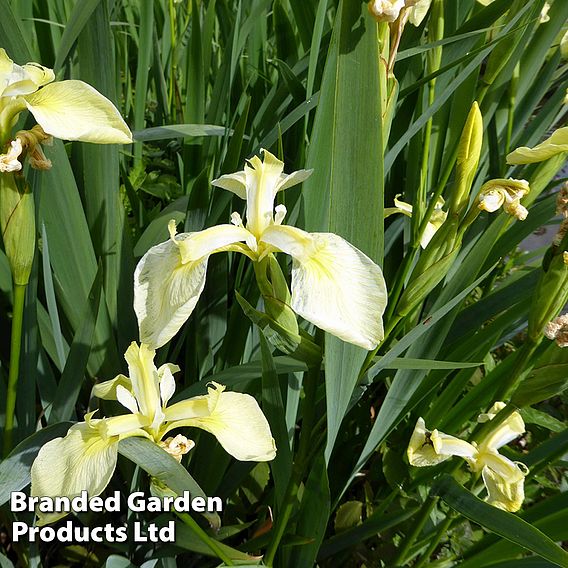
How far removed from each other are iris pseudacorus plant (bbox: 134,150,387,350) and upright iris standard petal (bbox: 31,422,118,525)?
10cm

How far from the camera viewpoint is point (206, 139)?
3.39ft

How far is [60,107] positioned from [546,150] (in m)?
0.42

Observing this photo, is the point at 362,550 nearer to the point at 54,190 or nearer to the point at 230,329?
the point at 230,329

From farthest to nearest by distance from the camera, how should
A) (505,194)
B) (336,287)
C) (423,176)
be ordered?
(423,176), (505,194), (336,287)

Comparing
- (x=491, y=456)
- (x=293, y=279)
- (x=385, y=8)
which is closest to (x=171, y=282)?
(x=293, y=279)

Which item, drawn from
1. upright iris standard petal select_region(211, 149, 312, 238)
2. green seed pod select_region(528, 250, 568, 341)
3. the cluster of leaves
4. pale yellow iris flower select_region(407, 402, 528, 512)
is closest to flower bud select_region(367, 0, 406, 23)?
the cluster of leaves

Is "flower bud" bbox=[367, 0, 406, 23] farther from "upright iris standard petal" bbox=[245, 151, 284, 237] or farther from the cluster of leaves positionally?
"upright iris standard petal" bbox=[245, 151, 284, 237]

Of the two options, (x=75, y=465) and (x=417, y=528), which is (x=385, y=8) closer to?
(x=75, y=465)

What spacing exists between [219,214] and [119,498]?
14.9 inches

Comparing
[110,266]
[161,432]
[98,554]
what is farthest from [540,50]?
[98,554]

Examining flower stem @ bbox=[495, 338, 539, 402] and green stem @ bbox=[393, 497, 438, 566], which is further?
green stem @ bbox=[393, 497, 438, 566]

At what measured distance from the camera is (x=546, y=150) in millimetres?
544

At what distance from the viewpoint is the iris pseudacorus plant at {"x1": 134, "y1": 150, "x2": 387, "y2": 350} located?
1.49 feet

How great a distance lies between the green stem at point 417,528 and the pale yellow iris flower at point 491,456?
0.18 ft
